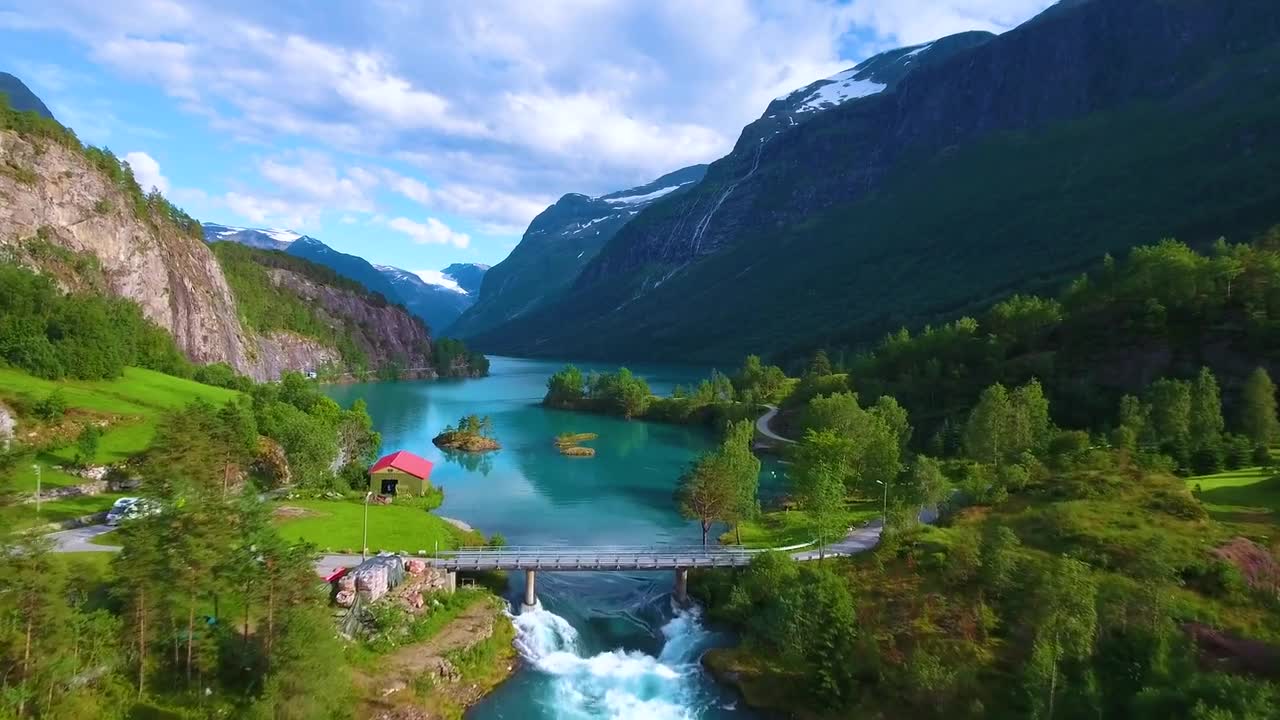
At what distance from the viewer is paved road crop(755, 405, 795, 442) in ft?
317

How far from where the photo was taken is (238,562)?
26141 mm

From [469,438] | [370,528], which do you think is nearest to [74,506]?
[370,528]

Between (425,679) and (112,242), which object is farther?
(112,242)

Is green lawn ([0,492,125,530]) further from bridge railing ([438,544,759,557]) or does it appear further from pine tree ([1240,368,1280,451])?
pine tree ([1240,368,1280,451])

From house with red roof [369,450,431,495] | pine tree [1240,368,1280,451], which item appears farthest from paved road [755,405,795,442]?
house with red roof [369,450,431,495]

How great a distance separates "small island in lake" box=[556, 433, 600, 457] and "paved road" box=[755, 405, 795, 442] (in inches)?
948

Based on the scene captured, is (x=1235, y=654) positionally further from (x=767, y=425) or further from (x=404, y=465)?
(x=767, y=425)

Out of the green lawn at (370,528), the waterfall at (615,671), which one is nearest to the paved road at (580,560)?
the waterfall at (615,671)

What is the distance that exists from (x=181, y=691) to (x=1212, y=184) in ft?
776

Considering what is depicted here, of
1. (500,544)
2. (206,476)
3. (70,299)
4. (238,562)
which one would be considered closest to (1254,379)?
(500,544)

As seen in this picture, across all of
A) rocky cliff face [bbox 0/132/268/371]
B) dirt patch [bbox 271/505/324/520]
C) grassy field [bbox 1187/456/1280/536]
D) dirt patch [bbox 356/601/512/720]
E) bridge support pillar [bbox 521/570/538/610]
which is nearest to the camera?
dirt patch [bbox 356/601/512/720]

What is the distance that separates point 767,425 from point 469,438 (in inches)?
1696

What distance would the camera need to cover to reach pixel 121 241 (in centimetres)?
11338

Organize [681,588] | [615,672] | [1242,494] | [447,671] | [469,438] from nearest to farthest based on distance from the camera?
[447,671], [615,672], [681,588], [1242,494], [469,438]
